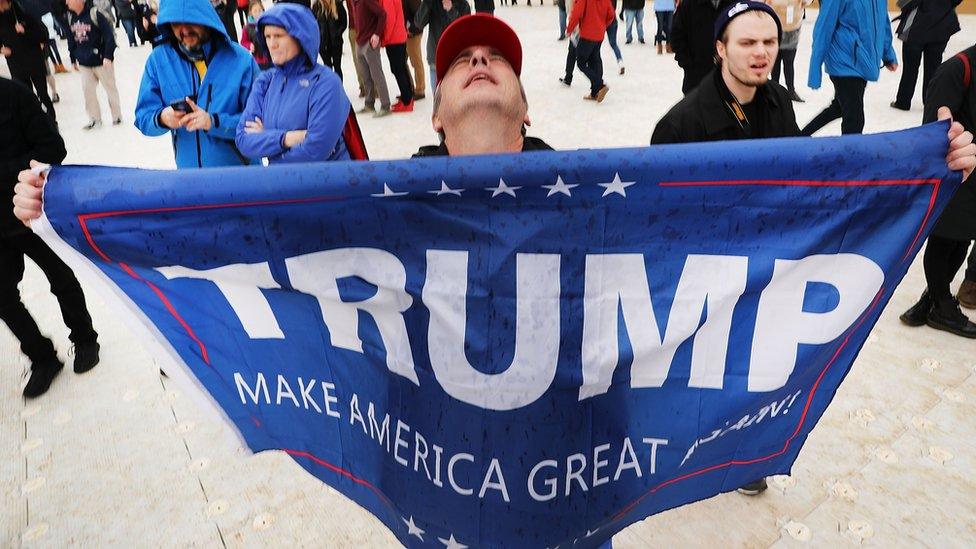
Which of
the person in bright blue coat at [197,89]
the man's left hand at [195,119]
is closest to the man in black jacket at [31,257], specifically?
the person in bright blue coat at [197,89]

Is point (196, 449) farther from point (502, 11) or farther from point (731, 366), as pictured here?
point (502, 11)

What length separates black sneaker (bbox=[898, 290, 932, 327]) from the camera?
338 centimetres

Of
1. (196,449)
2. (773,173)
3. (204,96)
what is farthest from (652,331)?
(204,96)

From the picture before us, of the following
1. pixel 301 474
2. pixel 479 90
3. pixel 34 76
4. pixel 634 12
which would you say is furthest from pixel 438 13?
pixel 479 90

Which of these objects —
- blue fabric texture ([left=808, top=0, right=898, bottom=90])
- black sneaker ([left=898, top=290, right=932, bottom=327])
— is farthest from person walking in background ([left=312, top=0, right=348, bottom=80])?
black sneaker ([left=898, top=290, right=932, bottom=327])

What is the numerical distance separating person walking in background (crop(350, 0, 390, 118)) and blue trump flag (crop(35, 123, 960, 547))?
6437mm

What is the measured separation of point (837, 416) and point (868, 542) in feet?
2.25

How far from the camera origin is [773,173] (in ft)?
4.38

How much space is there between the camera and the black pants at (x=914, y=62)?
6.26m

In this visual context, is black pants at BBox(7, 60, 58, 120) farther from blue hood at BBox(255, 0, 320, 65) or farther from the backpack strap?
the backpack strap

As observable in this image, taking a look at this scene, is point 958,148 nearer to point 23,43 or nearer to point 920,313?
point 920,313

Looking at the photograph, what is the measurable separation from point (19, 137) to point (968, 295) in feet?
16.1

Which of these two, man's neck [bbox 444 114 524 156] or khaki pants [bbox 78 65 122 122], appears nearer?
man's neck [bbox 444 114 524 156]

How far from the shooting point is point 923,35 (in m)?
6.16
